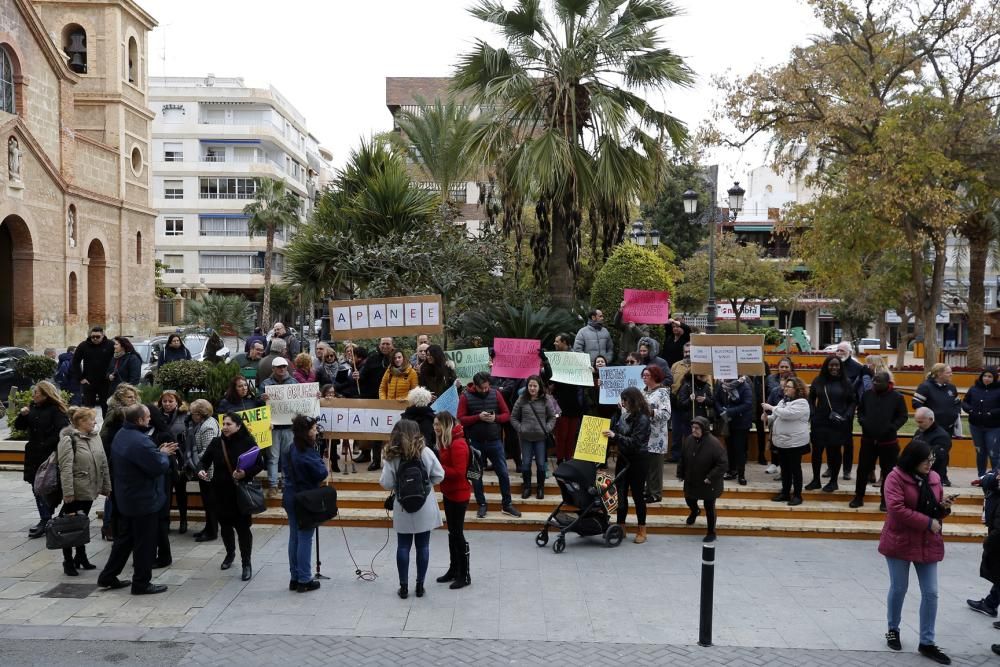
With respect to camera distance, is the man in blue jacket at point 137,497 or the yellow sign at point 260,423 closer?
the man in blue jacket at point 137,497

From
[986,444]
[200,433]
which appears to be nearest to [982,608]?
[986,444]

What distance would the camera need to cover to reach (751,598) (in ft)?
25.9

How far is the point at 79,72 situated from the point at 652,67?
34.8 metres

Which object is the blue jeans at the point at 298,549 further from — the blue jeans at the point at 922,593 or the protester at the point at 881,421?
the protester at the point at 881,421

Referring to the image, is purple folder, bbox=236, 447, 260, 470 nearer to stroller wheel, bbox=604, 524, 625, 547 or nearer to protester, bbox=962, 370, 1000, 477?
stroller wheel, bbox=604, 524, 625, 547

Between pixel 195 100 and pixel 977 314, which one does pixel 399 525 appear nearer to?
pixel 977 314

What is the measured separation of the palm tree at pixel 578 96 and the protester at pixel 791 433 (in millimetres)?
5190

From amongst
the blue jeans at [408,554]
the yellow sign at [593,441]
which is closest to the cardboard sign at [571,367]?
the yellow sign at [593,441]

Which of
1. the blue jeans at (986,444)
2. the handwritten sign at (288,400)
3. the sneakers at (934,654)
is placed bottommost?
the sneakers at (934,654)

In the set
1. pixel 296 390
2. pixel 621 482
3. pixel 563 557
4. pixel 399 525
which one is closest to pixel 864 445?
pixel 621 482

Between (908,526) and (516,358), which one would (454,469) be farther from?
(908,526)

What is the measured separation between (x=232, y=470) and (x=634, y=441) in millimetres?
4159

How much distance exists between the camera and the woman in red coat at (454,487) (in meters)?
7.91

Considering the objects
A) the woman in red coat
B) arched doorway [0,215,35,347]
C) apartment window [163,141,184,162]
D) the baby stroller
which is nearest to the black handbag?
the woman in red coat
